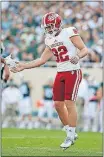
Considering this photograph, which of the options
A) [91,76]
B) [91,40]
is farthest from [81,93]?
[91,40]

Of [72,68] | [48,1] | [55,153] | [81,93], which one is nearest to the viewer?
[55,153]

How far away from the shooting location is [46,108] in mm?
18125

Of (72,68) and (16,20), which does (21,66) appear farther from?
(16,20)

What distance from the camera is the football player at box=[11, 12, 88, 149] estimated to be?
9062 millimetres

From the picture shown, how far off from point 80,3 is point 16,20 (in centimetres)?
203

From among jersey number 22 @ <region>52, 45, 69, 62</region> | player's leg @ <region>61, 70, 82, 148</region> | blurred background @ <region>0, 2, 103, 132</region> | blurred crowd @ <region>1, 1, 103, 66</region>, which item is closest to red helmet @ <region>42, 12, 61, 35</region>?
jersey number 22 @ <region>52, 45, 69, 62</region>

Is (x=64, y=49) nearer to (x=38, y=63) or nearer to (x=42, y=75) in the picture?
(x=38, y=63)

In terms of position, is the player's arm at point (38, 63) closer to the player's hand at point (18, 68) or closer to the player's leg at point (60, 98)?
the player's hand at point (18, 68)

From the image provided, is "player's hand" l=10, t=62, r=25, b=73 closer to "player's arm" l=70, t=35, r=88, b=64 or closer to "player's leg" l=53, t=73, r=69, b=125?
"player's leg" l=53, t=73, r=69, b=125

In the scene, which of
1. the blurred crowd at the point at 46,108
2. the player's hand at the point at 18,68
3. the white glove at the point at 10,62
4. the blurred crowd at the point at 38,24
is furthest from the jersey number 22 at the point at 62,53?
the blurred crowd at the point at 38,24

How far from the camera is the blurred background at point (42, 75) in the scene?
59.1ft

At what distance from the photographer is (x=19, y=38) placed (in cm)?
1959

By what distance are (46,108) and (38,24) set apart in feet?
10.3

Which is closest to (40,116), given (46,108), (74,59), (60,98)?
(46,108)
